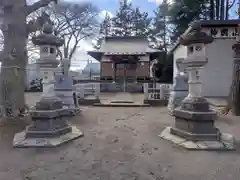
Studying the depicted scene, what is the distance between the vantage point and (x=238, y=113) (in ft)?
24.1

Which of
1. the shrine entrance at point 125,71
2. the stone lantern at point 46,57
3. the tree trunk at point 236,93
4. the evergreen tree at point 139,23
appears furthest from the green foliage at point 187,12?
the stone lantern at point 46,57

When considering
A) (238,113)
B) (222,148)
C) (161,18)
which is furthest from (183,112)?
(161,18)

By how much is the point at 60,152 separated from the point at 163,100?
6.87 meters

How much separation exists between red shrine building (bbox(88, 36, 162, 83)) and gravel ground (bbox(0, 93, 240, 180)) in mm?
14636

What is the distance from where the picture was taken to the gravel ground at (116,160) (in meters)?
3.11

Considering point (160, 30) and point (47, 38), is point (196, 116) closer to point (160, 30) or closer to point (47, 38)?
point (47, 38)

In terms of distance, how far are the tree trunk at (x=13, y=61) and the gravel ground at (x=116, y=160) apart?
1.49 metres

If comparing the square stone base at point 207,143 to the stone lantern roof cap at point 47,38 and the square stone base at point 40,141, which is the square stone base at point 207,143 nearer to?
the square stone base at point 40,141

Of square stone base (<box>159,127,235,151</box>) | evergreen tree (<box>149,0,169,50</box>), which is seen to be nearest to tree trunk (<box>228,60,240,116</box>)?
square stone base (<box>159,127,235,151</box>)

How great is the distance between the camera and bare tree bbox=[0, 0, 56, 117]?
6.47 metres

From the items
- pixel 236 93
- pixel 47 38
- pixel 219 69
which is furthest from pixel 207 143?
pixel 219 69

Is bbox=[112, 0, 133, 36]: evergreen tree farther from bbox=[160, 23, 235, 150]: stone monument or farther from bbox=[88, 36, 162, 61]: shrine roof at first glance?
bbox=[160, 23, 235, 150]: stone monument

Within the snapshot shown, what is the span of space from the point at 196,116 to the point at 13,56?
4863 mm

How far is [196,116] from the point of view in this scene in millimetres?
4449
